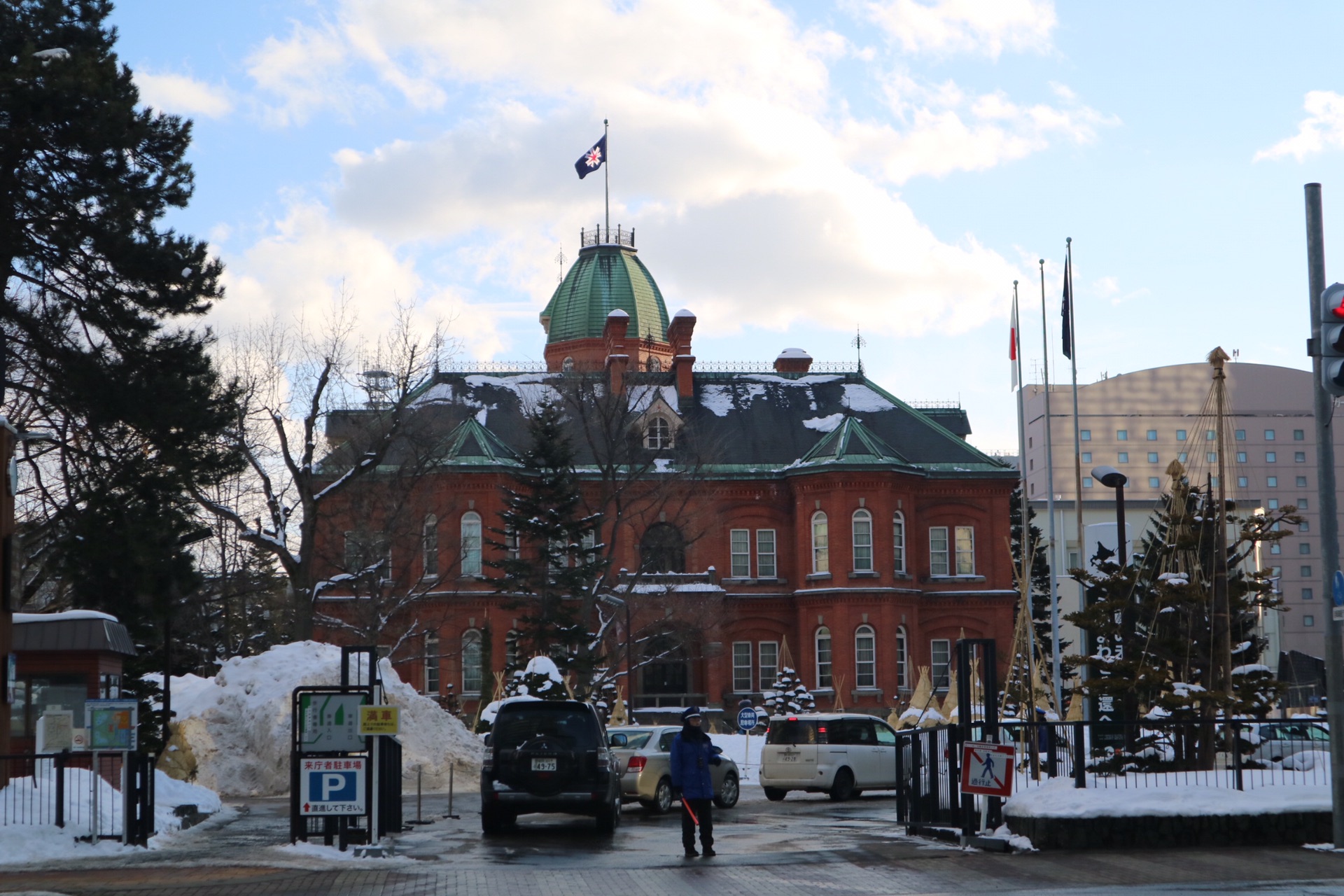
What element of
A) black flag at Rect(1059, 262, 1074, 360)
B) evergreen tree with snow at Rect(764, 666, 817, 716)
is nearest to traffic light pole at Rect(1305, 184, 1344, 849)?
black flag at Rect(1059, 262, 1074, 360)

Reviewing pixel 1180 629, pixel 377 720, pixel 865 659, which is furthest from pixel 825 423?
pixel 377 720

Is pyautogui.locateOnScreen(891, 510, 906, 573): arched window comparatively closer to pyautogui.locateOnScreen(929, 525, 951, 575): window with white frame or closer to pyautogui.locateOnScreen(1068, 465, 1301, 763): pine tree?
pyautogui.locateOnScreen(929, 525, 951, 575): window with white frame

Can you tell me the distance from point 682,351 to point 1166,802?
54.4 metres

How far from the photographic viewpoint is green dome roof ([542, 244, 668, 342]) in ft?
239

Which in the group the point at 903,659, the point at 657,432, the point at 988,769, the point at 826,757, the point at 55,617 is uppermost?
the point at 657,432

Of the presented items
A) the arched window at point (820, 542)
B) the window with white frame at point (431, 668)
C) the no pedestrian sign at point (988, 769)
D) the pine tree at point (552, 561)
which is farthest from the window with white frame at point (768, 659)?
the no pedestrian sign at point (988, 769)

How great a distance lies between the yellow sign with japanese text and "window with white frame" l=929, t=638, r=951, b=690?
4561 centimetres

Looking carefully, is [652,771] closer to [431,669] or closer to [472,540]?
[472,540]

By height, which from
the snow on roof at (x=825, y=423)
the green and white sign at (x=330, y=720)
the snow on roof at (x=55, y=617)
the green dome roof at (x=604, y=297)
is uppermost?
the green dome roof at (x=604, y=297)

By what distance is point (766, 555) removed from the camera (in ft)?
201

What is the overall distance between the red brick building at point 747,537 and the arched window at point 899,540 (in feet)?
0.26

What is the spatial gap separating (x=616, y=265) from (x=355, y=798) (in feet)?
195

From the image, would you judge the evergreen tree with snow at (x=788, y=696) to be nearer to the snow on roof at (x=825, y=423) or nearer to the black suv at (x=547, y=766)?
the snow on roof at (x=825, y=423)

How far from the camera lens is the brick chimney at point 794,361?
2714 inches
